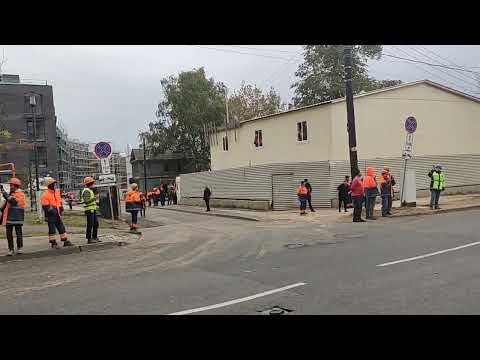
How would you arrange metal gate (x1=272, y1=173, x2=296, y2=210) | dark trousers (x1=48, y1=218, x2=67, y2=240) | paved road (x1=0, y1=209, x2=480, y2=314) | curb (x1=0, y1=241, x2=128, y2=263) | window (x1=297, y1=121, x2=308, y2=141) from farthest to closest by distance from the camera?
window (x1=297, y1=121, x2=308, y2=141) → metal gate (x1=272, y1=173, x2=296, y2=210) → dark trousers (x1=48, y1=218, x2=67, y2=240) → curb (x1=0, y1=241, x2=128, y2=263) → paved road (x1=0, y1=209, x2=480, y2=314)

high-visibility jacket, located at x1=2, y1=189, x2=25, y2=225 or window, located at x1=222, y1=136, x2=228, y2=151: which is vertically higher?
window, located at x1=222, y1=136, x2=228, y2=151

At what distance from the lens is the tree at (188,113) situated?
5653cm

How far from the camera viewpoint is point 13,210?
11.2m

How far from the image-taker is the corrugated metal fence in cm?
2255

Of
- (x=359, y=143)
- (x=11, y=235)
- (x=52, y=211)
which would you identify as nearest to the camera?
(x=11, y=235)

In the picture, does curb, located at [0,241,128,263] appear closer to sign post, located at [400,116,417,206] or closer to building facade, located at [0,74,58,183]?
sign post, located at [400,116,417,206]

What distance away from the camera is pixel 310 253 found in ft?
33.6

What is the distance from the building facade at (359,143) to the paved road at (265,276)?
1059cm

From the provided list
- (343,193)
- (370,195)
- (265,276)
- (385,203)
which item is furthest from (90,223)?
(343,193)

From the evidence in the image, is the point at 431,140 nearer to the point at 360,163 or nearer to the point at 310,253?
the point at 360,163

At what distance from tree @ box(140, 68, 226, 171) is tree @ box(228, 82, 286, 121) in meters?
1.52

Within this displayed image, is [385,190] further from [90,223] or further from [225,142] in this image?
[225,142]

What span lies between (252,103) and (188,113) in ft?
25.5

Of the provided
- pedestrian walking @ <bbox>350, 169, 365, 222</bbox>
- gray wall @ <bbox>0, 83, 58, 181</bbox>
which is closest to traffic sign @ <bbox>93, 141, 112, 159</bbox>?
pedestrian walking @ <bbox>350, 169, 365, 222</bbox>
